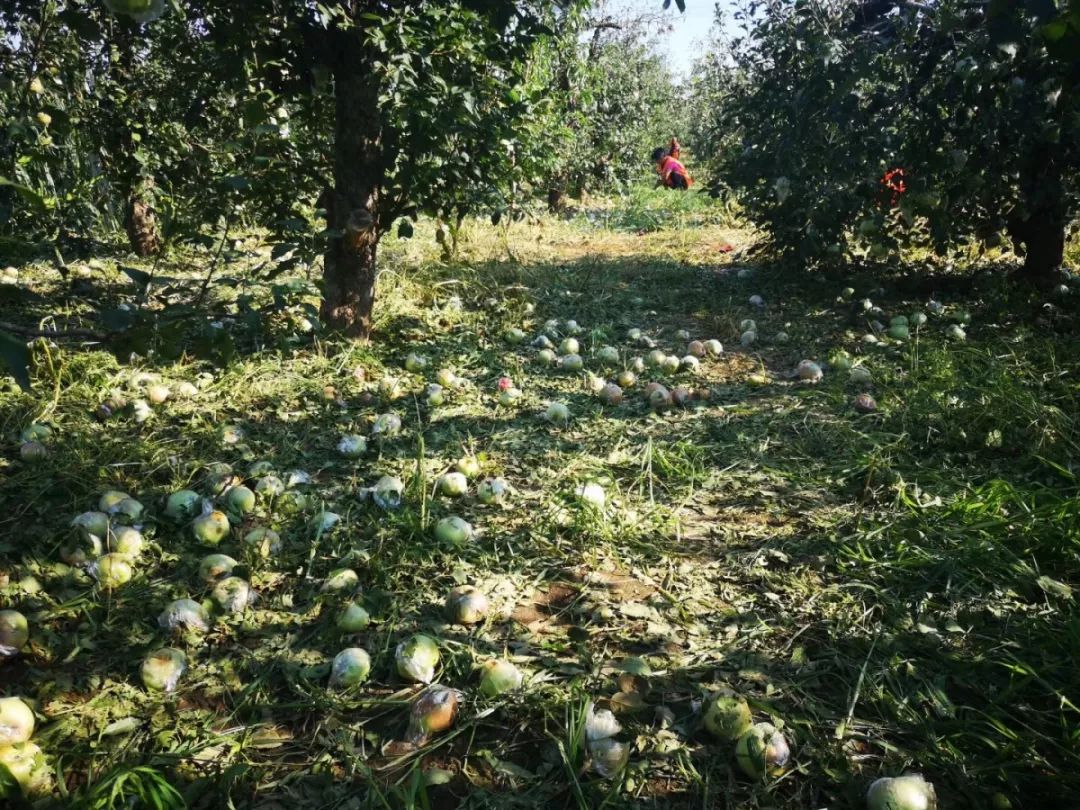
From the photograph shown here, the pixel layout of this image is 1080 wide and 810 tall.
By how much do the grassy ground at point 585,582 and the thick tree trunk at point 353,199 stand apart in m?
0.24

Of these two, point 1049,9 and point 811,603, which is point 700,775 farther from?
point 1049,9

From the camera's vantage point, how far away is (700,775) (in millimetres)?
1506

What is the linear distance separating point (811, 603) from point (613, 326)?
116 inches

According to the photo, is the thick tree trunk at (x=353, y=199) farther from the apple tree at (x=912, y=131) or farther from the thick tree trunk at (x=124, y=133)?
the apple tree at (x=912, y=131)

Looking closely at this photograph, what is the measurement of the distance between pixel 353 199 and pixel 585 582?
2.59 meters

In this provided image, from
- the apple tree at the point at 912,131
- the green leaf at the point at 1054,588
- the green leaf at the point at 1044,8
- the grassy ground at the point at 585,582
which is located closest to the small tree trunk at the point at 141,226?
the grassy ground at the point at 585,582

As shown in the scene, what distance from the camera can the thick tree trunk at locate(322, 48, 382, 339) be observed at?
354 cm

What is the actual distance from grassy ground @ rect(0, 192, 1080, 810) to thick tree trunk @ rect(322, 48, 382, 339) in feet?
0.79

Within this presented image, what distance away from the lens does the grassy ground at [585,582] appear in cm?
153

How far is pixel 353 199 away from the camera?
379cm

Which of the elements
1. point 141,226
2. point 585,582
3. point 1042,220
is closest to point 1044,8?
point 585,582

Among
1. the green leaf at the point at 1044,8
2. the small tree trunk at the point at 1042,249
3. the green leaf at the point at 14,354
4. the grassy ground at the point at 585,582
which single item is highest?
the green leaf at the point at 1044,8

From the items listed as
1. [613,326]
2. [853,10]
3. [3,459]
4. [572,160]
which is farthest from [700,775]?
[572,160]

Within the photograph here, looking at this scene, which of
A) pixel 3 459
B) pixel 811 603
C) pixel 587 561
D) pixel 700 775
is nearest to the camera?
pixel 700 775
